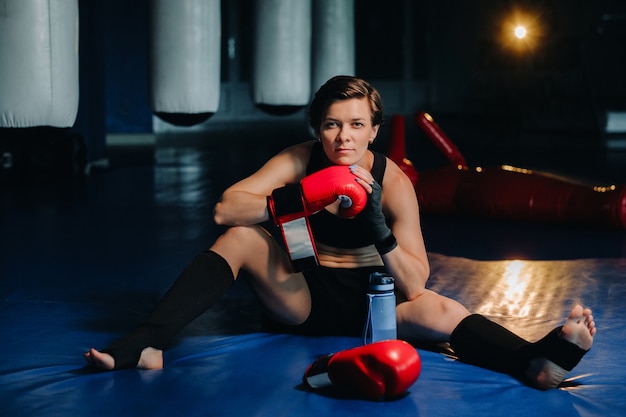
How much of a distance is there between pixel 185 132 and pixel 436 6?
5.68 meters

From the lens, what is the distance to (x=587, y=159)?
26.2ft

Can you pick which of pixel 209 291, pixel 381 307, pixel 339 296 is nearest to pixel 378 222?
pixel 381 307

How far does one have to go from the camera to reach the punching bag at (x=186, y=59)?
6.73ft

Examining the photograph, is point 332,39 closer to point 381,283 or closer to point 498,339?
point 381,283

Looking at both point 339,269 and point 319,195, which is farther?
point 339,269

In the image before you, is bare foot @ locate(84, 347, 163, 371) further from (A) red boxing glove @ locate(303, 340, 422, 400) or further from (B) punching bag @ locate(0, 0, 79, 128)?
(B) punching bag @ locate(0, 0, 79, 128)

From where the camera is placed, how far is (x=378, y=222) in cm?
216

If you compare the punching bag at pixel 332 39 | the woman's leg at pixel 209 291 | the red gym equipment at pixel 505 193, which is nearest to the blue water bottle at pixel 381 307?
the woman's leg at pixel 209 291

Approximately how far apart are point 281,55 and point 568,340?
998 millimetres

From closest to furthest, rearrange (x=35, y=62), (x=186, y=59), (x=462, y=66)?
(x=35, y=62)
(x=186, y=59)
(x=462, y=66)

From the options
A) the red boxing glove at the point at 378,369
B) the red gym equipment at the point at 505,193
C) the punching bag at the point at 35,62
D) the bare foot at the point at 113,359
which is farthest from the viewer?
the red gym equipment at the point at 505,193

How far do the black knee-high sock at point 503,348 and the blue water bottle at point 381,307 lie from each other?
0.18 m

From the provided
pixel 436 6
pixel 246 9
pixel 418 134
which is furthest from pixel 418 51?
pixel 418 134

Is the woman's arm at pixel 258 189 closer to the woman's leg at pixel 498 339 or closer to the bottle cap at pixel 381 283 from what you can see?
the bottle cap at pixel 381 283
